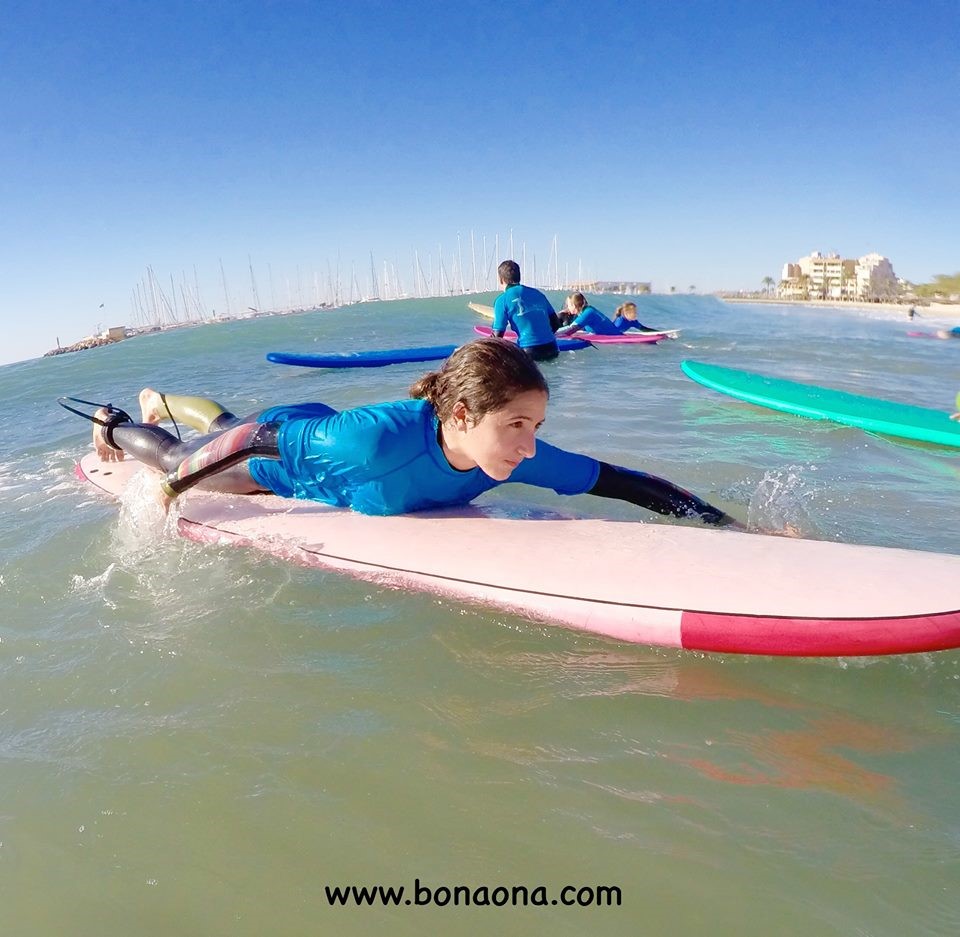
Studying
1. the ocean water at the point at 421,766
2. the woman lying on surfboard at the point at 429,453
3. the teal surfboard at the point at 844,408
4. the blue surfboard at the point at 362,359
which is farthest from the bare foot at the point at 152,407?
the blue surfboard at the point at 362,359

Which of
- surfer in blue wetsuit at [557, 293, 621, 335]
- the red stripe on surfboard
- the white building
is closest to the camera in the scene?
the red stripe on surfboard

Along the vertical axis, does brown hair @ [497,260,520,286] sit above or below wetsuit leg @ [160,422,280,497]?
above

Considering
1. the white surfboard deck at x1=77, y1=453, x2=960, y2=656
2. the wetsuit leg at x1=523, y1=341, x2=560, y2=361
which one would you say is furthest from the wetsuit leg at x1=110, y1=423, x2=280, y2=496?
the wetsuit leg at x1=523, y1=341, x2=560, y2=361

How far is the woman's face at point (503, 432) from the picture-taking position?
2396 millimetres

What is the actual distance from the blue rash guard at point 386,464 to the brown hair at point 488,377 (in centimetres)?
25

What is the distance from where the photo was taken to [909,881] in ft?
4.66

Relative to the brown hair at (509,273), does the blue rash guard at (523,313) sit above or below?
below

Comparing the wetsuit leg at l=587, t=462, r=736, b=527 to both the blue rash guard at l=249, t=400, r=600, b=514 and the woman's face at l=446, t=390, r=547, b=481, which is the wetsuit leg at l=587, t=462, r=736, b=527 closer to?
the blue rash guard at l=249, t=400, r=600, b=514

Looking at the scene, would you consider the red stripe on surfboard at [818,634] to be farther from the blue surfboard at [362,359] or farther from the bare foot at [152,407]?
Answer: the blue surfboard at [362,359]

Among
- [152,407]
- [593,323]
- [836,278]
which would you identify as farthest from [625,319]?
[836,278]

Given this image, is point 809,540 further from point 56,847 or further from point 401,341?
point 401,341

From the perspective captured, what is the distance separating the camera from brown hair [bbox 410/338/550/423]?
7.73ft

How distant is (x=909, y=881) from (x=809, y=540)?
1.38 metres

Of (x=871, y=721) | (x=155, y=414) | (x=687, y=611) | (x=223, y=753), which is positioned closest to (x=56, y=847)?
(x=223, y=753)
